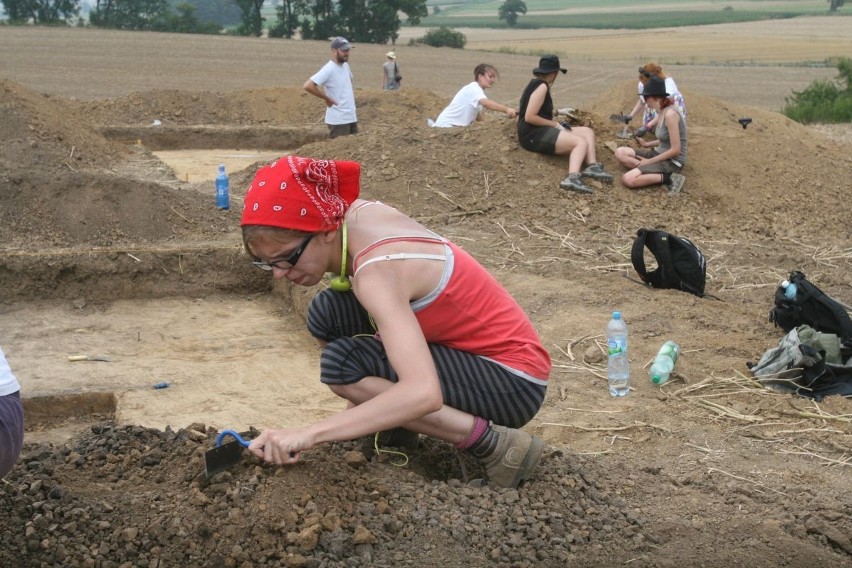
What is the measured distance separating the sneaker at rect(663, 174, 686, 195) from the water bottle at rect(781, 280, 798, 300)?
4.76 metres

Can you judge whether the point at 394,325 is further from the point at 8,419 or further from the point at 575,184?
the point at 575,184

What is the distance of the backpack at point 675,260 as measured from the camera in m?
7.71

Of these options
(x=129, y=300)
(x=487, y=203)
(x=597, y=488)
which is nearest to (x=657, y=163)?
(x=487, y=203)

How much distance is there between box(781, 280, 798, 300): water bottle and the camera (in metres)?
6.61

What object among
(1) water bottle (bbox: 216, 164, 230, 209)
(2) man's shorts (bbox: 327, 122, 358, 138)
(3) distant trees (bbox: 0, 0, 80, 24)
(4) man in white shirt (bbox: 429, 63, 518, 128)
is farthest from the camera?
(3) distant trees (bbox: 0, 0, 80, 24)

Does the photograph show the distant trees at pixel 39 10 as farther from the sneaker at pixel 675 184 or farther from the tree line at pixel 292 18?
the sneaker at pixel 675 184

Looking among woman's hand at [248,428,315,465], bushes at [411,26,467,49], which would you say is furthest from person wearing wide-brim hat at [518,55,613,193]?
bushes at [411,26,467,49]

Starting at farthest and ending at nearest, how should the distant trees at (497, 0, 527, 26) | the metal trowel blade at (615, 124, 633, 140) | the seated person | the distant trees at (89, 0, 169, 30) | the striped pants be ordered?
the distant trees at (497, 0, 527, 26), the distant trees at (89, 0, 169, 30), the metal trowel blade at (615, 124, 633, 140), the seated person, the striped pants

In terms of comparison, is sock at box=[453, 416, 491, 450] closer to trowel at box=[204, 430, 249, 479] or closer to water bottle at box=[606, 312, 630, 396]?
trowel at box=[204, 430, 249, 479]

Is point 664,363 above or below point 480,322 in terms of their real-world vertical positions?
below

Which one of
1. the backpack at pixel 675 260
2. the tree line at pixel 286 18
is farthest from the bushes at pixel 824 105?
the tree line at pixel 286 18

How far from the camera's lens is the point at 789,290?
6.64 m

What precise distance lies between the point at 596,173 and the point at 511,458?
7.79m

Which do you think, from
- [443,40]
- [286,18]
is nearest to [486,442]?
[443,40]
